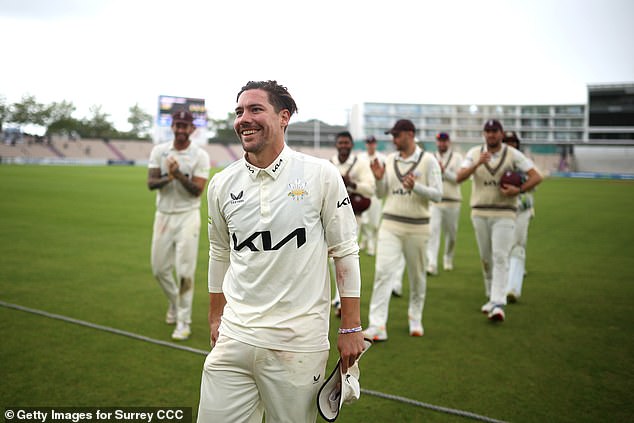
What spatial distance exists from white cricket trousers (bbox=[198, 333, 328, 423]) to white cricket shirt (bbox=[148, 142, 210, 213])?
14.1 feet

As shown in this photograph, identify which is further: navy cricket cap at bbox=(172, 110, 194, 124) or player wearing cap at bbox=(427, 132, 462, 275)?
player wearing cap at bbox=(427, 132, 462, 275)

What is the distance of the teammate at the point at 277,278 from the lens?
301 centimetres

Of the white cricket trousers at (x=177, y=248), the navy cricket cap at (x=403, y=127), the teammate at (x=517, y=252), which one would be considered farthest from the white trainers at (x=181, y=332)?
the teammate at (x=517, y=252)

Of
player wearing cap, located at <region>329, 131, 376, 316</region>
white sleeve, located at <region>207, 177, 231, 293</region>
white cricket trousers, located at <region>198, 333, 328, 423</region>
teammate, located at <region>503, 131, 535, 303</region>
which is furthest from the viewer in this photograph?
teammate, located at <region>503, 131, 535, 303</region>

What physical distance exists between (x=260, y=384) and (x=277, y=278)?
0.56m

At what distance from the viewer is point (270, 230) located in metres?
3.08

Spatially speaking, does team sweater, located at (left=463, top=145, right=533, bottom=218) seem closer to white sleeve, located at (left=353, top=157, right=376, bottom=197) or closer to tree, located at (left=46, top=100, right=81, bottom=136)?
white sleeve, located at (left=353, top=157, right=376, bottom=197)

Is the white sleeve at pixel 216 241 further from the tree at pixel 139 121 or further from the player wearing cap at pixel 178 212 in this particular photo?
the tree at pixel 139 121

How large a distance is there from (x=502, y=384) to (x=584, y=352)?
1.59m

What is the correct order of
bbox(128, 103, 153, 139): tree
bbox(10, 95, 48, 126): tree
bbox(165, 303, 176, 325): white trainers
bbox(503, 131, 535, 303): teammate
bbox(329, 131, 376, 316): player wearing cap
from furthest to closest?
bbox(128, 103, 153, 139): tree
bbox(10, 95, 48, 126): tree
bbox(503, 131, 535, 303): teammate
bbox(329, 131, 376, 316): player wearing cap
bbox(165, 303, 176, 325): white trainers

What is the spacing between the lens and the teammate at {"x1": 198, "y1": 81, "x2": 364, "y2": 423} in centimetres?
301

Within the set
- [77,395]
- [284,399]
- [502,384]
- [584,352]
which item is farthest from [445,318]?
[284,399]

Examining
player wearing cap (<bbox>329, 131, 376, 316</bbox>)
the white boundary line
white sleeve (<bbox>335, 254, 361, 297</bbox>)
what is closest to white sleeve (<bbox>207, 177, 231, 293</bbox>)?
white sleeve (<bbox>335, 254, 361, 297</bbox>)

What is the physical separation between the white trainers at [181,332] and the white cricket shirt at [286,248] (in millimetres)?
3885
